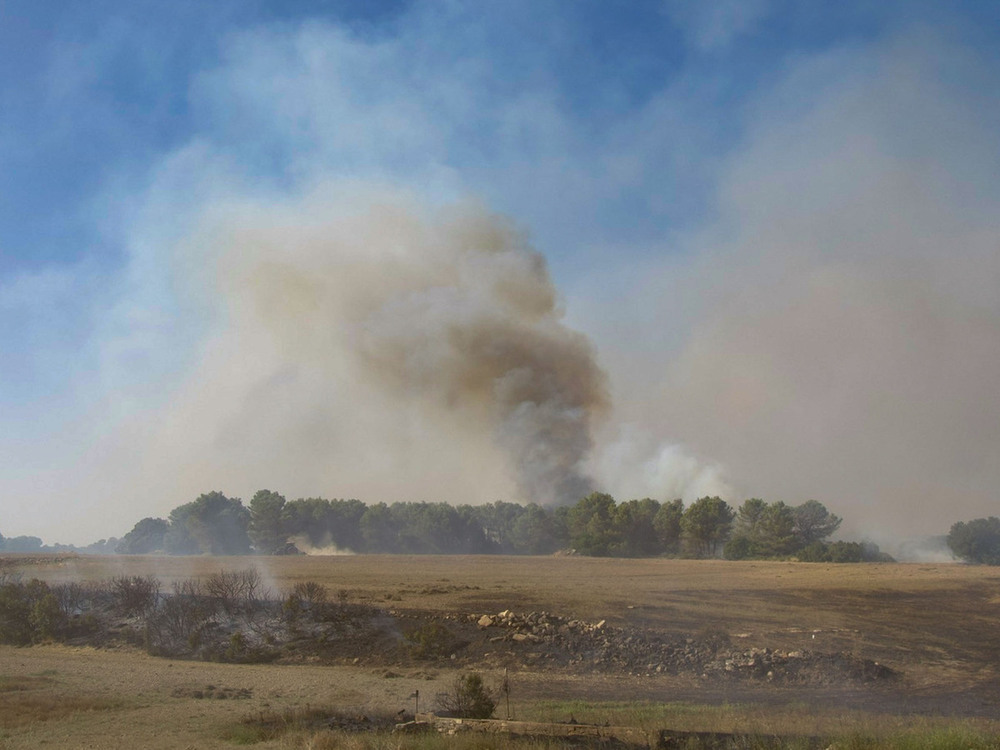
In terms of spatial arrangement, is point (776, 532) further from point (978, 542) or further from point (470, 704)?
point (470, 704)

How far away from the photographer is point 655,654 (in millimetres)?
25281

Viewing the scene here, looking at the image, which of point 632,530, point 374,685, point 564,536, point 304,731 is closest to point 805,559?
point 632,530

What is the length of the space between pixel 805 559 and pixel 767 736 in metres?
61.3

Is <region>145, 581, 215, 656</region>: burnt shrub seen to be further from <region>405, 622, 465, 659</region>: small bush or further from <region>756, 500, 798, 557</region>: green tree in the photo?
<region>756, 500, 798, 557</region>: green tree

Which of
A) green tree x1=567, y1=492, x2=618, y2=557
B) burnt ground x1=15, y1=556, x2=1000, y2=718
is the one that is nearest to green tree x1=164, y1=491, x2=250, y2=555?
green tree x1=567, y1=492, x2=618, y2=557

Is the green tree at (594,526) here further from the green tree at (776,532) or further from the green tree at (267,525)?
the green tree at (267,525)

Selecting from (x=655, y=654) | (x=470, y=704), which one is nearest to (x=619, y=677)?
(x=655, y=654)

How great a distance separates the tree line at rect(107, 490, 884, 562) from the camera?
75750 millimetres

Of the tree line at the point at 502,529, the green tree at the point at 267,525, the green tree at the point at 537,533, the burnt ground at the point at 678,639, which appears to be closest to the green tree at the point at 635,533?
the tree line at the point at 502,529

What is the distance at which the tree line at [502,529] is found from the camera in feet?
249

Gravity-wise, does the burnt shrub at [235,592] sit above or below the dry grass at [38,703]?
above

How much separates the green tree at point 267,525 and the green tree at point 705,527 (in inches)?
1998

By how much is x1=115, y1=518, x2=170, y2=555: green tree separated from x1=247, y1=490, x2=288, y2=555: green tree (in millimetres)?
30584

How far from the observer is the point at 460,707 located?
16484 millimetres
